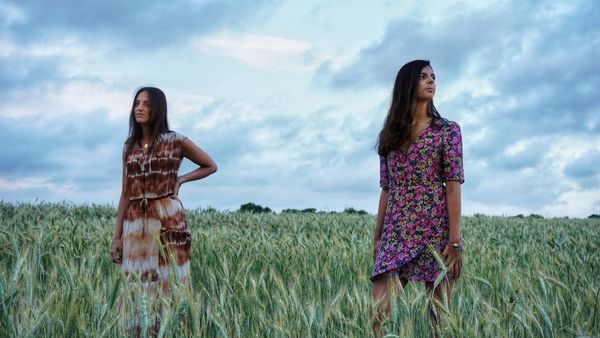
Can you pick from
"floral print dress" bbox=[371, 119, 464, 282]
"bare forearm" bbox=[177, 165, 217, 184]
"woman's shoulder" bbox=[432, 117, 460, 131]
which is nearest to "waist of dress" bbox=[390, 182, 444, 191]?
"floral print dress" bbox=[371, 119, 464, 282]

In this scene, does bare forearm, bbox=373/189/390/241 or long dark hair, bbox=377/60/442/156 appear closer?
long dark hair, bbox=377/60/442/156

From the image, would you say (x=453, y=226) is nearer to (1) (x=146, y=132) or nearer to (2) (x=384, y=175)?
(2) (x=384, y=175)

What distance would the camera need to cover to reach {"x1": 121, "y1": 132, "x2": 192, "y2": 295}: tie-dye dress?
4059mm

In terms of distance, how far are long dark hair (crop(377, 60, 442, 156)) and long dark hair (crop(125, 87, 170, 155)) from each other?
150cm

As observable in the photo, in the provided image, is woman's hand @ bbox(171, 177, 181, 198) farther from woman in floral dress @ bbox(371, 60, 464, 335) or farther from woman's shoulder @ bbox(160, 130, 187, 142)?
woman in floral dress @ bbox(371, 60, 464, 335)

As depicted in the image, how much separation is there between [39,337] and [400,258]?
5.99 feet

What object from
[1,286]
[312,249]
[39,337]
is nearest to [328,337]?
[39,337]

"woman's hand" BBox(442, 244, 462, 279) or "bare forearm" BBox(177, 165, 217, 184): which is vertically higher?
"bare forearm" BBox(177, 165, 217, 184)

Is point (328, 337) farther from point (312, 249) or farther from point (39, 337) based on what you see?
point (312, 249)

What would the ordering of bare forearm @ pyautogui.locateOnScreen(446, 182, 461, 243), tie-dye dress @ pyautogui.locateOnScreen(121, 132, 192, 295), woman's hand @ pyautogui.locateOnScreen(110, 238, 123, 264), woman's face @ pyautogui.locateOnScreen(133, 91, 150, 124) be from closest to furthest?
bare forearm @ pyautogui.locateOnScreen(446, 182, 461, 243) < tie-dye dress @ pyautogui.locateOnScreen(121, 132, 192, 295) < woman's face @ pyautogui.locateOnScreen(133, 91, 150, 124) < woman's hand @ pyautogui.locateOnScreen(110, 238, 123, 264)

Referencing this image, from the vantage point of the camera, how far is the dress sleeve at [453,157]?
3.44 m

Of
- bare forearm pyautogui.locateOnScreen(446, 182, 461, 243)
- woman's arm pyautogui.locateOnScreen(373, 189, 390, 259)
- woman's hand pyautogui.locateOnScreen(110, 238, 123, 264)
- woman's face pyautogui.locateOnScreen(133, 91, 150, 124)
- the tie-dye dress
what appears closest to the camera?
bare forearm pyautogui.locateOnScreen(446, 182, 461, 243)

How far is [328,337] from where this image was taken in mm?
2586

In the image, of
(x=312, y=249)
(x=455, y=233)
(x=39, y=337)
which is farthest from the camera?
(x=312, y=249)
